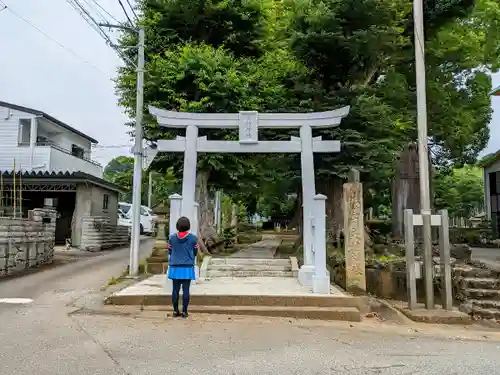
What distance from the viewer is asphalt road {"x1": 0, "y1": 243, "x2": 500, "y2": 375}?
5023 mm

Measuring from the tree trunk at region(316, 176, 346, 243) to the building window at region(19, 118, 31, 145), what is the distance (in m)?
14.9

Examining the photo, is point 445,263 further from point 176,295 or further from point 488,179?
point 488,179

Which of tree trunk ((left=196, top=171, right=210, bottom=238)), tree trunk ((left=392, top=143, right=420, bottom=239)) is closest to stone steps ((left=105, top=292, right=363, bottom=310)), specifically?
tree trunk ((left=196, top=171, right=210, bottom=238))

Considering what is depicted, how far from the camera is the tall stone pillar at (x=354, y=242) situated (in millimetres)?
10016

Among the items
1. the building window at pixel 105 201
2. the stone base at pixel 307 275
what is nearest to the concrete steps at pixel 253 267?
the stone base at pixel 307 275

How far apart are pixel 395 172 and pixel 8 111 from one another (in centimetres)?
1788

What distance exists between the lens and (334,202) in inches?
593

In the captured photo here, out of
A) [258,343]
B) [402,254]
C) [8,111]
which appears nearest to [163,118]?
[258,343]

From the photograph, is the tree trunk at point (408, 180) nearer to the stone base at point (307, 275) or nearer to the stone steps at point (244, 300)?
the stone base at point (307, 275)

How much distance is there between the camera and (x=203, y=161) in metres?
14.4

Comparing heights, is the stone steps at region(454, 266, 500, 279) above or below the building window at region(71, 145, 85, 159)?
below

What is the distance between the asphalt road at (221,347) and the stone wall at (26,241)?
393cm

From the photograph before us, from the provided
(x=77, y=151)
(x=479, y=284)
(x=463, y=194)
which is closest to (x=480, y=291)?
(x=479, y=284)

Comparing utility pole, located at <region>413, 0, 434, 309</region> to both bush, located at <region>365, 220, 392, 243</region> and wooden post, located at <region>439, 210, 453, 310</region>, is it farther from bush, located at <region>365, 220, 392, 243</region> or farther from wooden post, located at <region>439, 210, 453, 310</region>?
bush, located at <region>365, 220, 392, 243</region>
